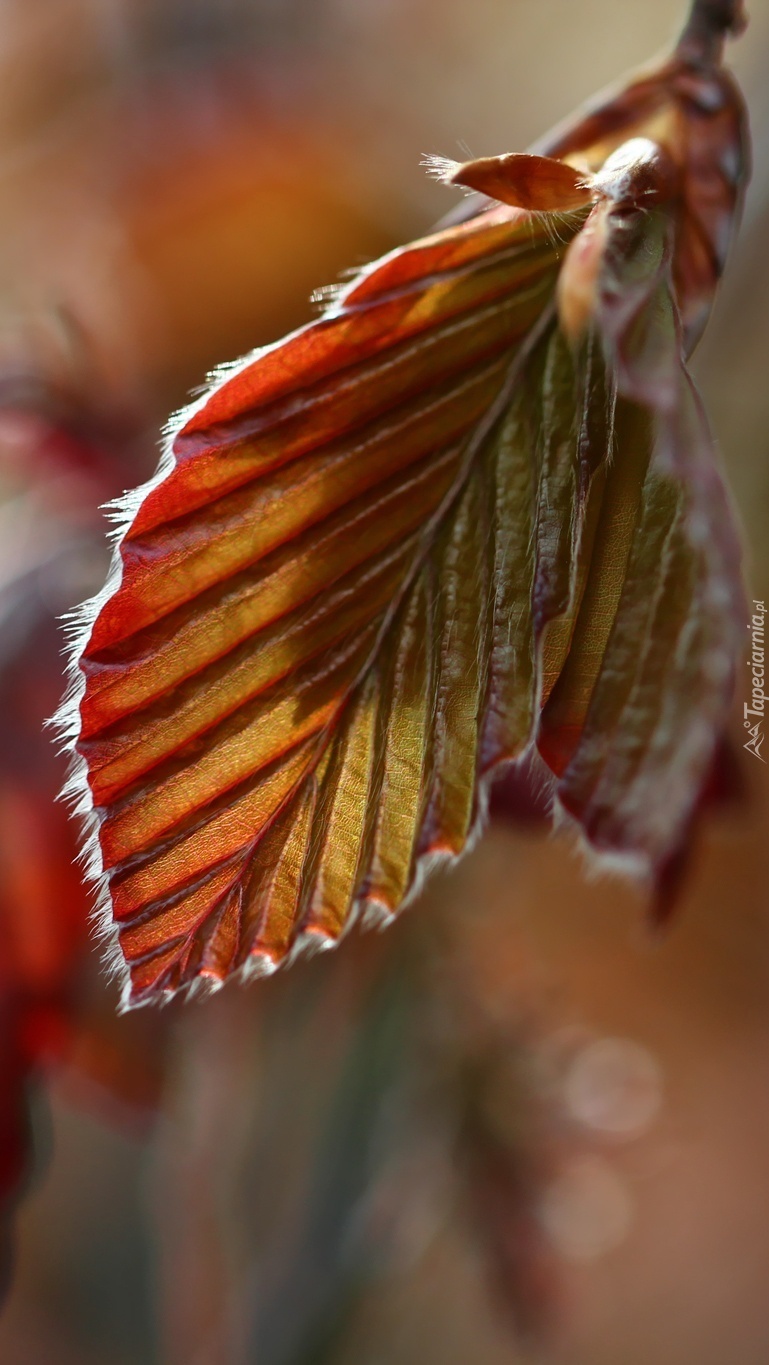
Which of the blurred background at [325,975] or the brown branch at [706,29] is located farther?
the blurred background at [325,975]

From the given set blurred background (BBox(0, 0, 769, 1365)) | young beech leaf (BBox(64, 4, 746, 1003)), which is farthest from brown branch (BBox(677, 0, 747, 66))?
blurred background (BBox(0, 0, 769, 1365))

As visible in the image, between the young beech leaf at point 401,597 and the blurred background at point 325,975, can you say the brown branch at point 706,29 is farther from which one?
the blurred background at point 325,975

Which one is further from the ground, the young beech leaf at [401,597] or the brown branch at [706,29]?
the brown branch at [706,29]

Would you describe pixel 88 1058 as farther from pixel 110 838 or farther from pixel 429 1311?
pixel 429 1311

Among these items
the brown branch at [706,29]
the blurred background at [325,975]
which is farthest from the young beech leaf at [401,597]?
the blurred background at [325,975]

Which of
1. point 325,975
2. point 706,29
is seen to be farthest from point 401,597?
point 325,975

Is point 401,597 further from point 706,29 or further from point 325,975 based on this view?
point 325,975

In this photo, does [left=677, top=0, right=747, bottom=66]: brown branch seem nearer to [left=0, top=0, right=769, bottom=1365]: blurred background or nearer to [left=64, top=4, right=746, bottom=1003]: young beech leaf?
[left=64, top=4, right=746, bottom=1003]: young beech leaf
